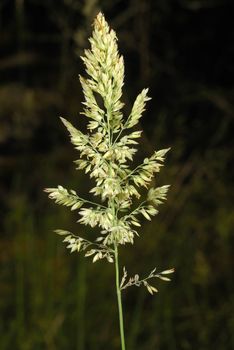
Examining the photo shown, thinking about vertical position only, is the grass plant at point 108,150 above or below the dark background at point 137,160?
below

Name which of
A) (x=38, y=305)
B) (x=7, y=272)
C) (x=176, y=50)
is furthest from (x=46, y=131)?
(x=38, y=305)

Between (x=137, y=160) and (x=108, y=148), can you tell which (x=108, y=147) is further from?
(x=137, y=160)

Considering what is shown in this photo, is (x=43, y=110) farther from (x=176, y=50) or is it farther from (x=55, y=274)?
(x=55, y=274)

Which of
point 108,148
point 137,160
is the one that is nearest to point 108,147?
point 108,148

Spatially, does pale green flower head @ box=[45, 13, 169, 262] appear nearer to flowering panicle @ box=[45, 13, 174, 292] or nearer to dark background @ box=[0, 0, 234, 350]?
flowering panicle @ box=[45, 13, 174, 292]

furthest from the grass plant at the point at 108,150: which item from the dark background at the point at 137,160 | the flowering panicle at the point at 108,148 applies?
the dark background at the point at 137,160

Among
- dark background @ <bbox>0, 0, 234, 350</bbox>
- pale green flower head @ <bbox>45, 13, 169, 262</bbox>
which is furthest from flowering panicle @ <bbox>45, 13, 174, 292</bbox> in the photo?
dark background @ <bbox>0, 0, 234, 350</bbox>

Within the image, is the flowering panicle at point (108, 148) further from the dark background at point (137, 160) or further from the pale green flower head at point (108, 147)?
the dark background at point (137, 160)

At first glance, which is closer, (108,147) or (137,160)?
(108,147)
